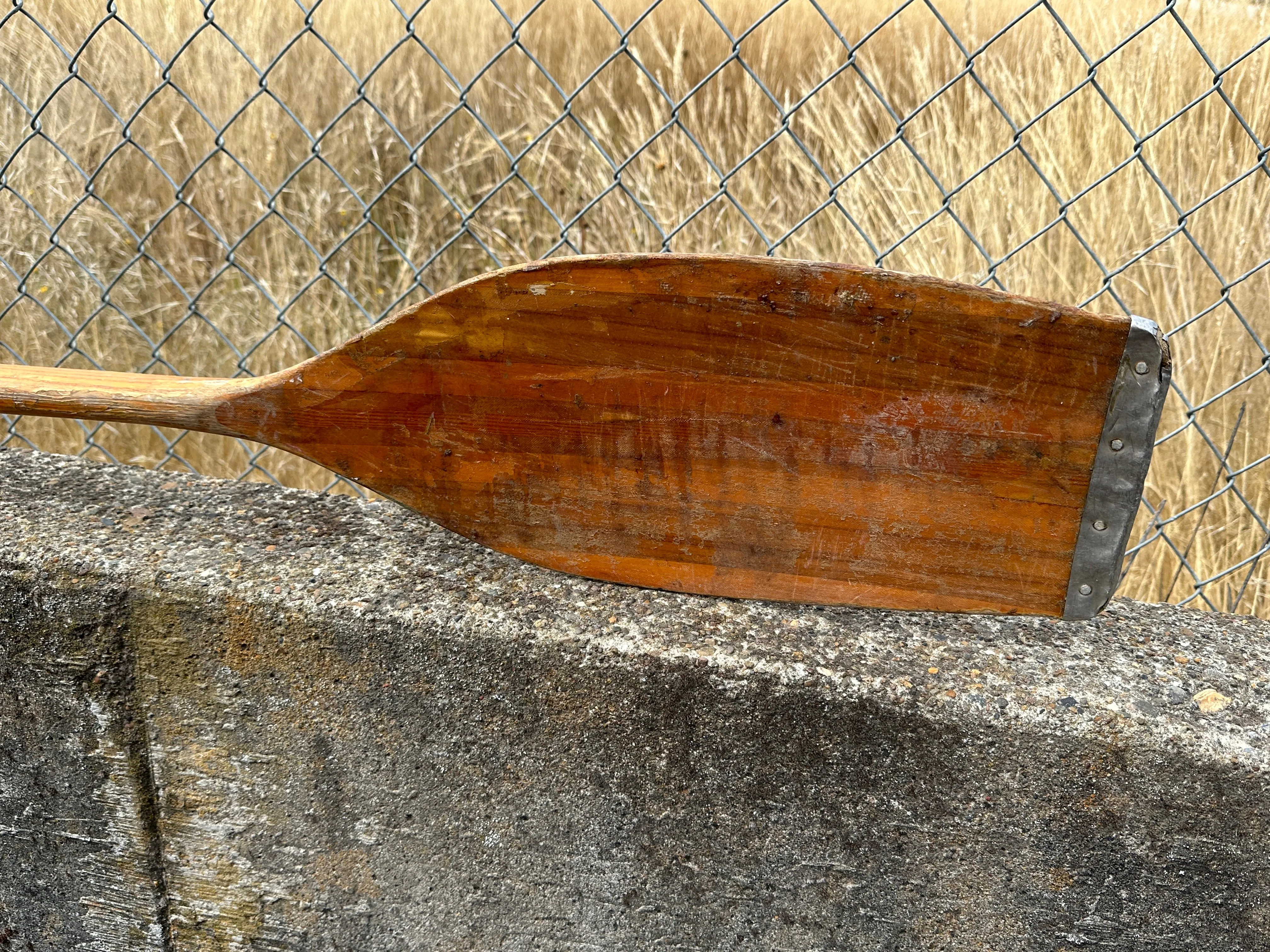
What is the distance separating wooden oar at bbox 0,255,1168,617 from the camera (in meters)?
0.82

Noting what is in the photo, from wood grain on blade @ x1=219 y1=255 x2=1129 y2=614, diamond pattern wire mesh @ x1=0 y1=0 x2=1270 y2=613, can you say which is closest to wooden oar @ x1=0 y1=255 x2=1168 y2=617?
wood grain on blade @ x1=219 y1=255 x2=1129 y2=614

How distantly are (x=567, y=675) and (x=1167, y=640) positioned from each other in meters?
0.54

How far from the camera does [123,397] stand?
986 mm

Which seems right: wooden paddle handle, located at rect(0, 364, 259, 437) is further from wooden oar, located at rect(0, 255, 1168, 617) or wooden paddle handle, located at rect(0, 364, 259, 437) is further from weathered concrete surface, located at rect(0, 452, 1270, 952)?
weathered concrete surface, located at rect(0, 452, 1270, 952)

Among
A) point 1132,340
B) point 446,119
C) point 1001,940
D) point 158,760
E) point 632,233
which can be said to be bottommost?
point 1001,940

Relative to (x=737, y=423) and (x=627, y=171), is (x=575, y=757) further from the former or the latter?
(x=627, y=171)

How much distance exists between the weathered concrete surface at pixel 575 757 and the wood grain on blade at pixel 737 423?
54 millimetres

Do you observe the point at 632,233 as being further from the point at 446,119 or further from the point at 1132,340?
the point at 1132,340

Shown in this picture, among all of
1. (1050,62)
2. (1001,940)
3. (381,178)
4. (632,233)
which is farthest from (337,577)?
(381,178)

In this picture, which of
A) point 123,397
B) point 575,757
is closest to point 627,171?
point 123,397

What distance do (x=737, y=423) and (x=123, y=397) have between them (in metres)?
0.58

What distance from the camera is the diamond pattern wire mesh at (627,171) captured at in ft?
4.69

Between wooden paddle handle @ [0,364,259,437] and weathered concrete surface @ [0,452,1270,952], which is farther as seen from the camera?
wooden paddle handle @ [0,364,259,437]

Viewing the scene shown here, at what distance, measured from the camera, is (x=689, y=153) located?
6.38 feet
